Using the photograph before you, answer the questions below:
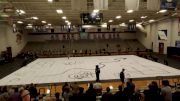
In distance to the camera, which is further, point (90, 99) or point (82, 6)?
point (82, 6)

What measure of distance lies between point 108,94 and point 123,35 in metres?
33.8

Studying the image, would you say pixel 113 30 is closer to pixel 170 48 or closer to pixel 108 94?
pixel 170 48

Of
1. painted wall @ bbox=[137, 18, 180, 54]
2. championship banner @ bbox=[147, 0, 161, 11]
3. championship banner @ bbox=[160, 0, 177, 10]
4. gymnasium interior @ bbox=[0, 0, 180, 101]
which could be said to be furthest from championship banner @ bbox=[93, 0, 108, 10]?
painted wall @ bbox=[137, 18, 180, 54]

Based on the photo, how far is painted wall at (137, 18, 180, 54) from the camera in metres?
23.6

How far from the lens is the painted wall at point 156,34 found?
23641 millimetres

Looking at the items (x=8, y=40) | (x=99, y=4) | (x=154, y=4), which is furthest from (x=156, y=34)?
(x=99, y=4)

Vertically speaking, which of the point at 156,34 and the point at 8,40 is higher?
the point at 156,34

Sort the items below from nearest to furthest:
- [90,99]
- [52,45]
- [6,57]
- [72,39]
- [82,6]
A: [90,99] < [82,6] < [6,57] < [52,45] < [72,39]

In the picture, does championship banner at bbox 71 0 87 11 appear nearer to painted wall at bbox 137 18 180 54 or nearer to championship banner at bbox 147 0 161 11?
championship banner at bbox 147 0 161 11

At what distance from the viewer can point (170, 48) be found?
2405cm

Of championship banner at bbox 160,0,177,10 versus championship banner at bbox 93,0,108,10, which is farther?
championship banner at bbox 160,0,177,10

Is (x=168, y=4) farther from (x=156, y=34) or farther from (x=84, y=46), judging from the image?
(x=84, y=46)

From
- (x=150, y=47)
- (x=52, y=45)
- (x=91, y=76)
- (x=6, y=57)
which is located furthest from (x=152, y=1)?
(x=52, y=45)

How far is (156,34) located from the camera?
2952 centimetres
